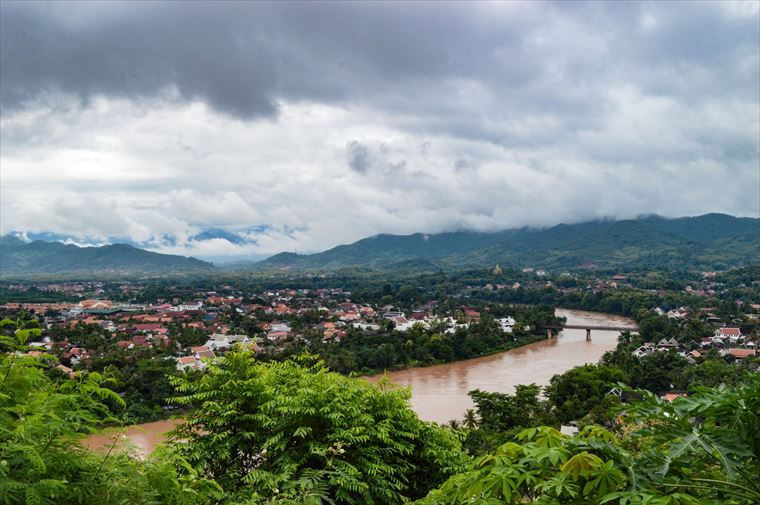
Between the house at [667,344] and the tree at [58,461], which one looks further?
the house at [667,344]

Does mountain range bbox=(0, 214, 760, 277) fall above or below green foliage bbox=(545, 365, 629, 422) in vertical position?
above

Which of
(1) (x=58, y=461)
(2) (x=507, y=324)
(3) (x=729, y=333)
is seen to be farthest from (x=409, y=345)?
(1) (x=58, y=461)

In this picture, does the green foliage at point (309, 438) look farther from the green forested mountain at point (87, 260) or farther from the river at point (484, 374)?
the green forested mountain at point (87, 260)

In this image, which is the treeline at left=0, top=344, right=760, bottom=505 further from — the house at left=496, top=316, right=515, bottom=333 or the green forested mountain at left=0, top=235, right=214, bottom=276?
the green forested mountain at left=0, top=235, right=214, bottom=276

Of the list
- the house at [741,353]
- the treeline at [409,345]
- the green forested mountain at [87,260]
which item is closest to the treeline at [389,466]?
the treeline at [409,345]

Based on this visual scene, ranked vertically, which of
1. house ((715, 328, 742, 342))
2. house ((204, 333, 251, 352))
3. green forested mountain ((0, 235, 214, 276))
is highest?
green forested mountain ((0, 235, 214, 276))

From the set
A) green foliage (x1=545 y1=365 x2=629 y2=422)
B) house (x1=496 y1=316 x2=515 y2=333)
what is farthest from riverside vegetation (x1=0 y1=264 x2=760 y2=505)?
house (x1=496 y1=316 x2=515 y2=333)

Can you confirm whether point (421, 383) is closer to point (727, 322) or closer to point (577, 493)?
point (577, 493)

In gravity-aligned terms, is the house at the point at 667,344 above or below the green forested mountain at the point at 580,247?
below

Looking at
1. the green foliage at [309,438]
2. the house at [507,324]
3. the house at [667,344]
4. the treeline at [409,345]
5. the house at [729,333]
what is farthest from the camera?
the house at [507,324]
